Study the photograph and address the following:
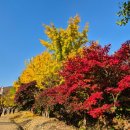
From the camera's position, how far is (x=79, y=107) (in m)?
20.1

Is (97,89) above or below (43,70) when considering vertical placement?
below

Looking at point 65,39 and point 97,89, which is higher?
point 65,39

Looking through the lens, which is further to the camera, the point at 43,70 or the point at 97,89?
the point at 43,70

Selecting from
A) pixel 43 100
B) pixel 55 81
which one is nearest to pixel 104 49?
pixel 43 100

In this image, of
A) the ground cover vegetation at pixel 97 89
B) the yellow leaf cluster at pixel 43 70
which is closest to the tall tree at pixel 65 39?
the yellow leaf cluster at pixel 43 70


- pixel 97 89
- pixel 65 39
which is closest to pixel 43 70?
pixel 65 39

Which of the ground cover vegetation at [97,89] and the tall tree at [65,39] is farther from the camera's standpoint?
the tall tree at [65,39]

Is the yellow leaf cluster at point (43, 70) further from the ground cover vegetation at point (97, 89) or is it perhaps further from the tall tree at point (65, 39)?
the ground cover vegetation at point (97, 89)

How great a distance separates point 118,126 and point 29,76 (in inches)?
881

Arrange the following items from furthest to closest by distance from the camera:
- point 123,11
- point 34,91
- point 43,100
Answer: point 34,91
point 43,100
point 123,11

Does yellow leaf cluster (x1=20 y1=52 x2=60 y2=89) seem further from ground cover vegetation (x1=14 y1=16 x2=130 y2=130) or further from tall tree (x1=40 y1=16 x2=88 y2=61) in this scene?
ground cover vegetation (x1=14 y1=16 x2=130 y2=130)

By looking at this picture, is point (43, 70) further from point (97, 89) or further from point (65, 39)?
point (97, 89)

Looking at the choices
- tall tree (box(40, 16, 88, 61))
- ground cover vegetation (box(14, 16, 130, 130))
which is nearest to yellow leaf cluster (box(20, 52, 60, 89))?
tall tree (box(40, 16, 88, 61))

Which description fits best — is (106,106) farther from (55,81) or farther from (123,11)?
(55,81)
